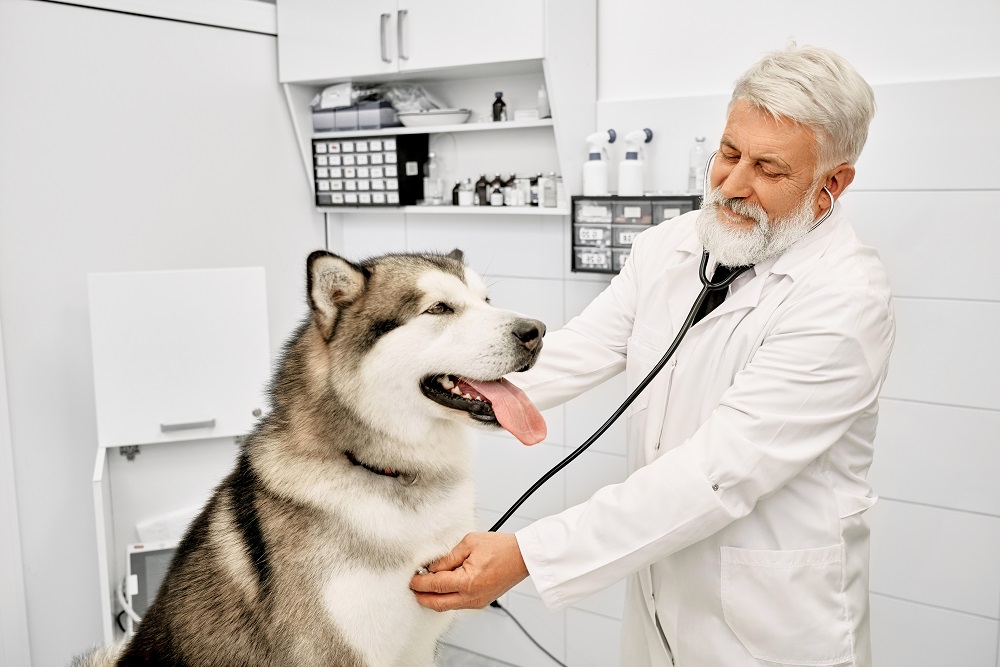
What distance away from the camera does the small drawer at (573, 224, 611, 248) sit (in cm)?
238

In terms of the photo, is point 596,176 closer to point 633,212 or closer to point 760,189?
point 633,212

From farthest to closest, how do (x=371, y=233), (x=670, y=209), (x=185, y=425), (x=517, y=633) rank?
(x=371, y=233), (x=517, y=633), (x=185, y=425), (x=670, y=209)

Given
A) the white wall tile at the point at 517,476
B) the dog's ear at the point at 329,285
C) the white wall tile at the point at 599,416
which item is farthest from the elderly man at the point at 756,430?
the white wall tile at the point at 517,476

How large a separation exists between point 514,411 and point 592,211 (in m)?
1.32

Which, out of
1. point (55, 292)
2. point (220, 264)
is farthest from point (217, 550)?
point (220, 264)

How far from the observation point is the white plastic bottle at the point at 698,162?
2.27m

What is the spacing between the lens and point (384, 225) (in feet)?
9.96

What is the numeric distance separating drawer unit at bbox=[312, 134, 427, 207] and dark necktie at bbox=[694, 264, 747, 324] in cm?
155

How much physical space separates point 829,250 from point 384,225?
1.97 metres

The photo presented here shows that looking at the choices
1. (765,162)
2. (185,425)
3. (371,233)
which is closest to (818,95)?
(765,162)

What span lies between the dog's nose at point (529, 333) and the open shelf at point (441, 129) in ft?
4.37

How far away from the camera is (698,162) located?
89.9 inches

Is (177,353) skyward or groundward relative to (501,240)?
groundward

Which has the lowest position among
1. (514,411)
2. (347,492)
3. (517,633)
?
(517,633)
